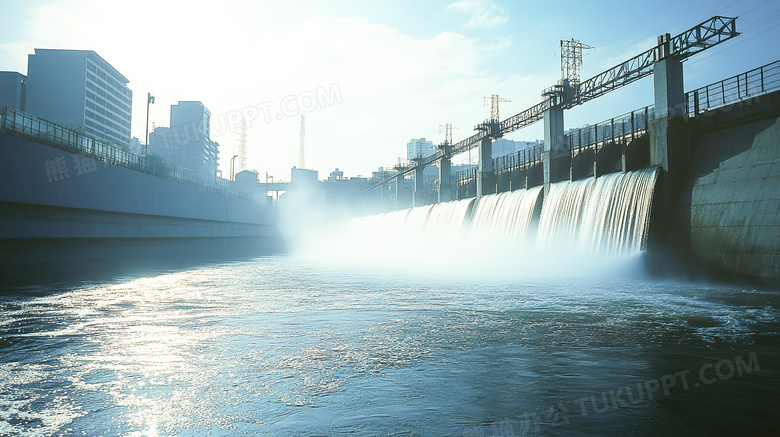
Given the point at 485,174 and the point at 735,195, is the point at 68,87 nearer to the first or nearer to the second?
the point at 485,174

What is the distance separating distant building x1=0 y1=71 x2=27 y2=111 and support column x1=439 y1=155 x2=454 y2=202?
144654 millimetres

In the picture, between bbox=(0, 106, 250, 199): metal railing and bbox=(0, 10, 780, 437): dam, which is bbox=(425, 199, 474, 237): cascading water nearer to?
bbox=(0, 10, 780, 437): dam

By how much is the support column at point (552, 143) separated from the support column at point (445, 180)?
77.7ft

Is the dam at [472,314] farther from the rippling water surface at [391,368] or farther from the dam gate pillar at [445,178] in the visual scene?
the dam gate pillar at [445,178]

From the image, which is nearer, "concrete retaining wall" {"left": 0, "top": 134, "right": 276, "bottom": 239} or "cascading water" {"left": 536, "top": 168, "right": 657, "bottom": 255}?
"concrete retaining wall" {"left": 0, "top": 134, "right": 276, "bottom": 239}

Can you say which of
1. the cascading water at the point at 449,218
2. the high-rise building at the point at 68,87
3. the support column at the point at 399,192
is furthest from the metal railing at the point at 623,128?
the high-rise building at the point at 68,87

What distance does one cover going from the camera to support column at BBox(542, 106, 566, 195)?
38594 mm

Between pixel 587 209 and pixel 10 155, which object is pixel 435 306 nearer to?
pixel 587 209

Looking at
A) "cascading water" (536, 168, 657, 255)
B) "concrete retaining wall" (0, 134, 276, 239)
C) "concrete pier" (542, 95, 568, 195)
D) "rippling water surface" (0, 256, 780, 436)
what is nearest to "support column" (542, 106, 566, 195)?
"concrete pier" (542, 95, 568, 195)

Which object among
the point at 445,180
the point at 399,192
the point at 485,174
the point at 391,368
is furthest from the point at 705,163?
the point at 399,192

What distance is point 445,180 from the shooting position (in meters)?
Answer: 68.1

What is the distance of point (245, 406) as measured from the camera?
5293 mm

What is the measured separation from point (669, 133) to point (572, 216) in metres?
7.47

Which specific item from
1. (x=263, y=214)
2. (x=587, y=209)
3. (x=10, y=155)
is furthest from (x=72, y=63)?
(x=587, y=209)
